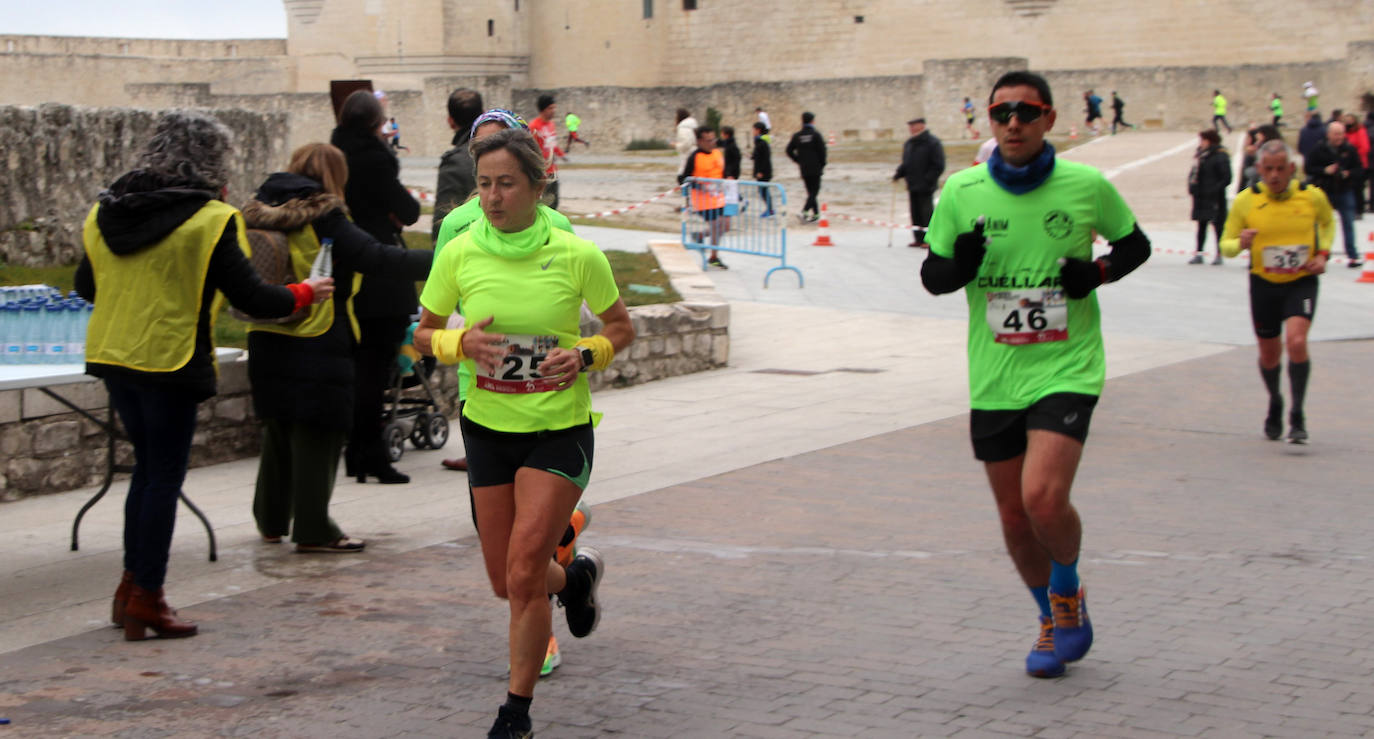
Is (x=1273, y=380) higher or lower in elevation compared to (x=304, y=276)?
lower

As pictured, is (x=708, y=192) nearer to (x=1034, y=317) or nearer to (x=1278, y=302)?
(x=1278, y=302)

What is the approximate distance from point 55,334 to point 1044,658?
4172 mm

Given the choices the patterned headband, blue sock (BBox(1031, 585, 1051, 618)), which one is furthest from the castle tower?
blue sock (BBox(1031, 585, 1051, 618))

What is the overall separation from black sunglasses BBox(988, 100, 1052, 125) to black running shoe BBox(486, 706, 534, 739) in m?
2.29

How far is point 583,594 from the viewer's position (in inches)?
190

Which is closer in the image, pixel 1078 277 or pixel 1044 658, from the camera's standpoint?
pixel 1078 277

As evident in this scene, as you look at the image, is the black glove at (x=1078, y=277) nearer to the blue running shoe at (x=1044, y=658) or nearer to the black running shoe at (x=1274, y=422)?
the blue running shoe at (x=1044, y=658)

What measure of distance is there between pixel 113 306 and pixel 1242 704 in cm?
387

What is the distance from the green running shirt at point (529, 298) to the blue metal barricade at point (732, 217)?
1276 centimetres

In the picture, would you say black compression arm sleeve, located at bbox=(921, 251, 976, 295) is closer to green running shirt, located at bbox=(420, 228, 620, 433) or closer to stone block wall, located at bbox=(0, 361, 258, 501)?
green running shirt, located at bbox=(420, 228, 620, 433)

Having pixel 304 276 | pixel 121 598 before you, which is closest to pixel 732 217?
pixel 304 276

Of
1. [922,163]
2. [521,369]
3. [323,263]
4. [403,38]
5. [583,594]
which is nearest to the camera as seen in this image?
[521,369]

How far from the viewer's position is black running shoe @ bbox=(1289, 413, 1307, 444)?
356 inches

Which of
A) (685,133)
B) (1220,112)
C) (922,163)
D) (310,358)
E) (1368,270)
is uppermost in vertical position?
(1220,112)
